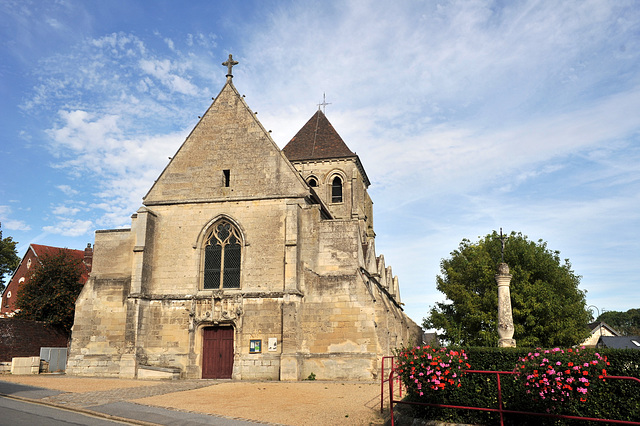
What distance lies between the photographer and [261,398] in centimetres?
1330

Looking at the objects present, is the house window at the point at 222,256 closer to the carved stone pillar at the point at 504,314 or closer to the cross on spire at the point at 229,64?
the cross on spire at the point at 229,64

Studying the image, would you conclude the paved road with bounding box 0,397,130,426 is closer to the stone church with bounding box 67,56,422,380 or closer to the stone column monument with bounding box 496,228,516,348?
the stone church with bounding box 67,56,422,380

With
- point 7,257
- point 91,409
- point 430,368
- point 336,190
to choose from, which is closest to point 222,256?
point 91,409

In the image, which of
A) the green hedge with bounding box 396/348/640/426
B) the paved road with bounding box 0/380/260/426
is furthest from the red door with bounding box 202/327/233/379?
the green hedge with bounding box 396/348/640/426

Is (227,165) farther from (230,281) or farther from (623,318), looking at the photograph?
(623,318)

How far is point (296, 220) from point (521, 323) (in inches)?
528

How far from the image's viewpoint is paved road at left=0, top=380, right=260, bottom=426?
9797mm

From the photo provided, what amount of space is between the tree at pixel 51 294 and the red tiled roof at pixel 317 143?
629 inches

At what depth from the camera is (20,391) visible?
1370cm

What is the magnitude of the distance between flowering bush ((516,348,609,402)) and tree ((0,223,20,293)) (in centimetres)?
3948

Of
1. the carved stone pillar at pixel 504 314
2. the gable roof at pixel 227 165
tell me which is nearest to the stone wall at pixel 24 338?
the gable roof at pixel 227 165

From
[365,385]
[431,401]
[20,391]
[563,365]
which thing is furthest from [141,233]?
[563,365]

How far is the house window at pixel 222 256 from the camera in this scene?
20906 mm

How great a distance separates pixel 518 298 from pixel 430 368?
17.9 metres
